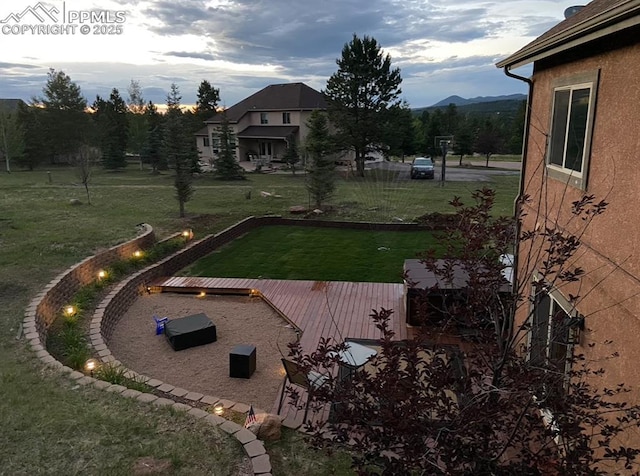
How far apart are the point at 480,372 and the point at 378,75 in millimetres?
29704

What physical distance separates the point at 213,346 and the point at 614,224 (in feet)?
19.8

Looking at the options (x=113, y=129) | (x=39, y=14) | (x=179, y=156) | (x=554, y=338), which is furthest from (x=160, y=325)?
(x=113, y=129)

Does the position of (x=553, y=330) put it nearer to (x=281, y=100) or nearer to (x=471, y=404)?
(x=471, y=404)

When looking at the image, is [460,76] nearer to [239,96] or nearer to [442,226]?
[239,96]

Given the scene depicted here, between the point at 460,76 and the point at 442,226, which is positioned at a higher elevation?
the point at 460,76

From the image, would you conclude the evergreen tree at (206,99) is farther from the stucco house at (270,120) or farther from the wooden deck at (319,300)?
the wooden deck at (319,300)

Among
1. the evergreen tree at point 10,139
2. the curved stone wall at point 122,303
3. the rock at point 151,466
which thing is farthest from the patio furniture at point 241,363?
the evergreen tree at point 10,139

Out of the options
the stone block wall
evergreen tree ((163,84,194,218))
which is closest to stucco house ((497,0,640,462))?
the stone block wall

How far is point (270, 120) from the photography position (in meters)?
40.2

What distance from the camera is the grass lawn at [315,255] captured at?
1098 centimetres

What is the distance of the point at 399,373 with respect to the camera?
256 centimetres

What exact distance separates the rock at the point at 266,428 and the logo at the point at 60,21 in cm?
1260

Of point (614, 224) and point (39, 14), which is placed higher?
point (39, 14)

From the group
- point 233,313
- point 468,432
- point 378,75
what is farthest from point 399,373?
point 378,75
